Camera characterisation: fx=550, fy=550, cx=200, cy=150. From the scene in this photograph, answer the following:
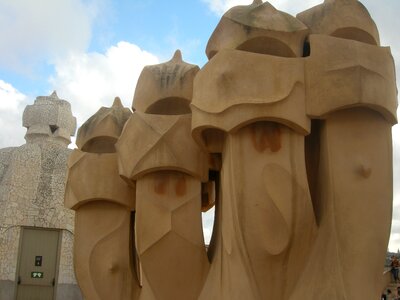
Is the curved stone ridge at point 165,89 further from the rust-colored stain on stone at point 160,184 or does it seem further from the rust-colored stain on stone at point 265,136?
the rust-colored stain on stone at point 265,136

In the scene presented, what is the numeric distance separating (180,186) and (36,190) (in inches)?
302

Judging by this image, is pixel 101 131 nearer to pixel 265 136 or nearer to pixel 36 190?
pixel 265 136

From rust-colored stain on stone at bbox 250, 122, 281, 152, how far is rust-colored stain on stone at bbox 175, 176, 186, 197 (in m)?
1.44

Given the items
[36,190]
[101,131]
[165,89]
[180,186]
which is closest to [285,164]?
[180,186]

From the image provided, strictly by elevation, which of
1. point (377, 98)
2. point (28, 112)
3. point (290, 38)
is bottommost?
point (377, 98)

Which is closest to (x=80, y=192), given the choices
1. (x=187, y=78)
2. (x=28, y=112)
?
(x=187, y=78)

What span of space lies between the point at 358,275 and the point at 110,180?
12.9 feet

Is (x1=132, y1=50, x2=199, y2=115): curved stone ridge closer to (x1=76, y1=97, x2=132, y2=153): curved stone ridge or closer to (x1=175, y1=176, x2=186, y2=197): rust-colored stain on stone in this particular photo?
(x1=76, y1=97, x2=132, y2=153): curved stone ridge

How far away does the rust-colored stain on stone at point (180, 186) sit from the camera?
7504 millimetres

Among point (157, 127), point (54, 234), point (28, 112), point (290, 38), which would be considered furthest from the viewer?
point (28, 112)

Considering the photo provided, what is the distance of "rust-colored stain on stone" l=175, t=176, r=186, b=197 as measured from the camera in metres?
7.50

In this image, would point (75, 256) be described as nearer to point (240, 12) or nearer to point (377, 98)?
point (240, 12)

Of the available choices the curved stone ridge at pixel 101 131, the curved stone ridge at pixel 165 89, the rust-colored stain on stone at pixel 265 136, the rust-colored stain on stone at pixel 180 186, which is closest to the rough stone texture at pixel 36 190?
the curved stone ridge at pixel 101 131

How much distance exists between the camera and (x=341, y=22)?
23.4 ft
